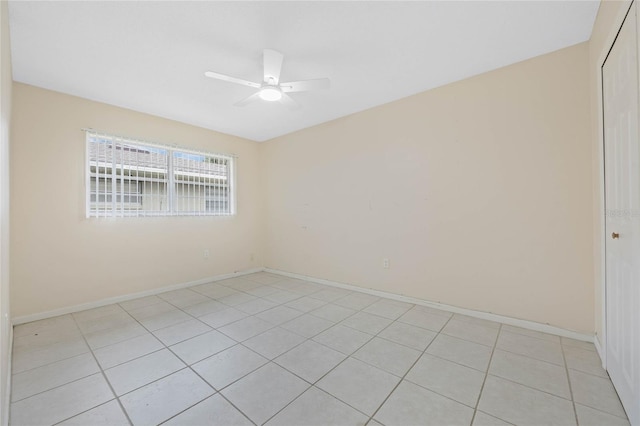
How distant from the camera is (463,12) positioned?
183 cm

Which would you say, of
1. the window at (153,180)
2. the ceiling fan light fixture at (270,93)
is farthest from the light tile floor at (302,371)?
the ceiling fan light fixture at (270,93)

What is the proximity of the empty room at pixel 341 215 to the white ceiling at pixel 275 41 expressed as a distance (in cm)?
2

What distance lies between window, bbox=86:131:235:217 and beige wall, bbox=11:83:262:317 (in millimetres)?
118

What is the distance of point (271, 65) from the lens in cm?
217

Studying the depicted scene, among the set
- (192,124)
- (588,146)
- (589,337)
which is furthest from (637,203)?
(192,124)

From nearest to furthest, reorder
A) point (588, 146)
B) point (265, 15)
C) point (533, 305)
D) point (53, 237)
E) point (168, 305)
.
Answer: point (265, 15) < point (588, 146) < point (533, 305) < point (53, 237) < point (168, 305)

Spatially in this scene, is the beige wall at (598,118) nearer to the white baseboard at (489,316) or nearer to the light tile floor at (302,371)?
the white baseboard at (489,316)

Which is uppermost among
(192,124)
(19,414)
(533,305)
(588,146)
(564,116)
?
(192,124)

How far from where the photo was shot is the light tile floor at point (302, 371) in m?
1.43

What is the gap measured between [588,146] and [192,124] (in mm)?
4734

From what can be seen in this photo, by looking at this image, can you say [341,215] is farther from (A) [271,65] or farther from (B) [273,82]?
(A) [271,65]

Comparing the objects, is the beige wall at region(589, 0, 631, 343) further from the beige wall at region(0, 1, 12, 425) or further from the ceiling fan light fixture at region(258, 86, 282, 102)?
the beige wall at region(0, 1, 12, 425)

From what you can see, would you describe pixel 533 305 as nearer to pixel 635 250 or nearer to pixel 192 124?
pixel 635 250

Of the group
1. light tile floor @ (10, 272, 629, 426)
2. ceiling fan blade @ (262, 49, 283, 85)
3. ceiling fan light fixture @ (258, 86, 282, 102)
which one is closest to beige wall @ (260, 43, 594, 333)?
light tile floor @ (10, 272, 629, 426)
